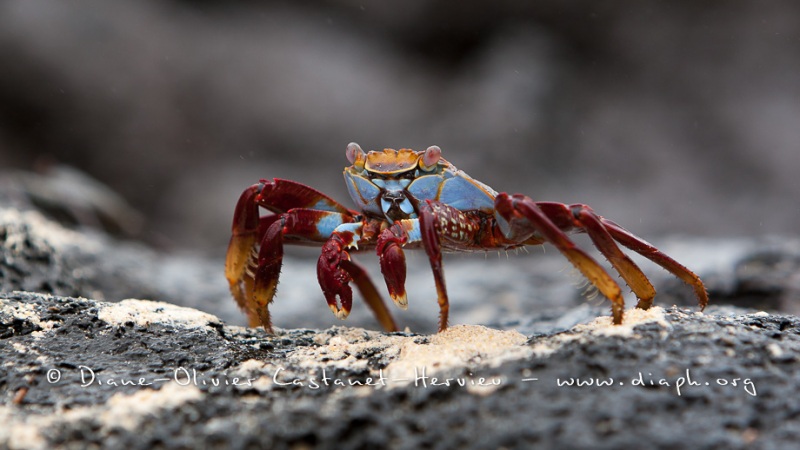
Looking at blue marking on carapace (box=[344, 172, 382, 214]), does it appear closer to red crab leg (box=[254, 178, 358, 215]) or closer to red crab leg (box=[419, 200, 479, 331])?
red crab leg (box=[254, 178, 358, 215])

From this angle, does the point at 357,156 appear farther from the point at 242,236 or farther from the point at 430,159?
the point at 242,236

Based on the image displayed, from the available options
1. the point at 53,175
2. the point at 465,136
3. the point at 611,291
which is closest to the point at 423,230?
the point at 611,291

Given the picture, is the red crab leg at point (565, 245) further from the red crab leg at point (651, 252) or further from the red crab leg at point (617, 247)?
the red crab leg at point (651, 252)

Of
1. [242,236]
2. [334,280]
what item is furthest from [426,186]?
[242,236]

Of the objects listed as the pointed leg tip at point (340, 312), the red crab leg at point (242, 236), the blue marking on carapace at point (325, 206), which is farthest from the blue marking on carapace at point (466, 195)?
the red crab leg at point (242, 236)

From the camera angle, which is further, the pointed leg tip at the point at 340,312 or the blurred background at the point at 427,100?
the blurred background at the point at 427,100

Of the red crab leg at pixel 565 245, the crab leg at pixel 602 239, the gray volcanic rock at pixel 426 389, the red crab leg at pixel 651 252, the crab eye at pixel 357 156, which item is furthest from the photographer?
the crab eye at pixel 357 156

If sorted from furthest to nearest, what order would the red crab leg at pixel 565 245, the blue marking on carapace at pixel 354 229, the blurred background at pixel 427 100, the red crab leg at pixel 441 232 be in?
the blurred background at pixel 427 100 < the blue marking on carapace at pixel 354 229 < the red crab leg at pixel 441 232 < the red crab leg at pixel 565 245
